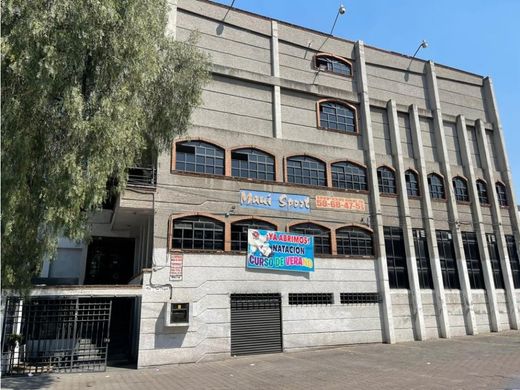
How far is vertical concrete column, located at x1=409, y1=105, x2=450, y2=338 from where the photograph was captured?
65.5 ft

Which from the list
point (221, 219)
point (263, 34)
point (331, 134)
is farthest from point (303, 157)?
point (263, 34)

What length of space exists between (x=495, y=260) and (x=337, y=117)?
12.5m

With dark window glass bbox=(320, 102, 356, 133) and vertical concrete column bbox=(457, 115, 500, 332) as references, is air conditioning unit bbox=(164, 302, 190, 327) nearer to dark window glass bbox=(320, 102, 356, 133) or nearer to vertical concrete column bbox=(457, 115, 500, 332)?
dark window glass bbox=(320, 102, 356, 133)

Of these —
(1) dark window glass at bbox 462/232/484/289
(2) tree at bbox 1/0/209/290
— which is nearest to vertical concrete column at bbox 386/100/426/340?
(1) dark window glass at bbox 462/232/484/289

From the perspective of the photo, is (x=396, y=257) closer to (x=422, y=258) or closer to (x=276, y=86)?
(x=422, y=258)

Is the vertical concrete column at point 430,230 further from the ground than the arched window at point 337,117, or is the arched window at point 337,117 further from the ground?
the arched window at point 337,117

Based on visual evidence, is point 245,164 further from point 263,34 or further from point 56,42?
point 56,42

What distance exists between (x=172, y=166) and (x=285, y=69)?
830 cm

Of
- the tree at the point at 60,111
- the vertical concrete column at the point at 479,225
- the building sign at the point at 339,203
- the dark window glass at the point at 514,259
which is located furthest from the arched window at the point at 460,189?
the tree at the point at 60,111

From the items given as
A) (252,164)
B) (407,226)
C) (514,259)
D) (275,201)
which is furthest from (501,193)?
(252,164)

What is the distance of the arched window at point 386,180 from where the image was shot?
2100 cm

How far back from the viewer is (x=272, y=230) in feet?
57.8

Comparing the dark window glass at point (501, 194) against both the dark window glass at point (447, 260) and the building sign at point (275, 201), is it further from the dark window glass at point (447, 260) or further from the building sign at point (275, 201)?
the building sign at point (275, 201)

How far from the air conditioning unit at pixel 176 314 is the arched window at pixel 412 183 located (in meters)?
13.4
